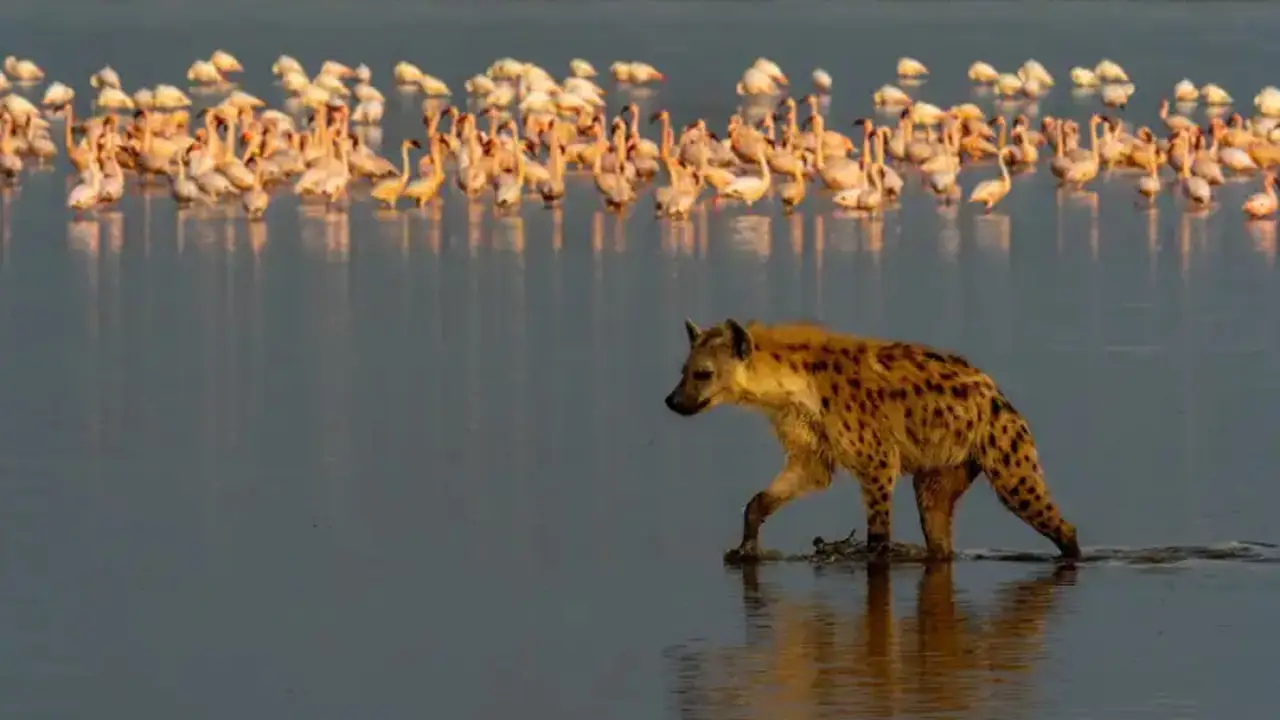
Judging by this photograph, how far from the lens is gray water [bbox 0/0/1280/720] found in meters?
11.5

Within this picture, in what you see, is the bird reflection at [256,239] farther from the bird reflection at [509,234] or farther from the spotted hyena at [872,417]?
the spotted hyena at [872,417]

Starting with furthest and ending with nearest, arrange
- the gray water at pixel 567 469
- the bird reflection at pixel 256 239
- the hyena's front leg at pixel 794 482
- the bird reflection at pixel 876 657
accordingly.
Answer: the bird reflection at pixel 256 239
the hyena's front leg at pixel 794 482
the gray water at pixel 567 469
the bird reflection at pixel 876 657

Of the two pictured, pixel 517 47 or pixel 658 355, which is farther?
pixel 517 47

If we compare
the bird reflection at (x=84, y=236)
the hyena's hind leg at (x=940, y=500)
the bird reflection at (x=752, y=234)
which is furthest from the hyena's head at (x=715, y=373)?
the bird reflection at (x=84, y=236)

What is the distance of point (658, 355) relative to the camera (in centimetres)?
2145

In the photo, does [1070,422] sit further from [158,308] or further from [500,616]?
[158,308]

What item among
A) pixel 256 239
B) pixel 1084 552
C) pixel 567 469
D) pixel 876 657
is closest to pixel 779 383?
pixel 1084 552

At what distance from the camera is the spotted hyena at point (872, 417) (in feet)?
43.9

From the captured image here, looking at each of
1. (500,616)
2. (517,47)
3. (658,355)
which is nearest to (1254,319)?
(658,355)

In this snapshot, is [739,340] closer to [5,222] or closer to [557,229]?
[557,229]

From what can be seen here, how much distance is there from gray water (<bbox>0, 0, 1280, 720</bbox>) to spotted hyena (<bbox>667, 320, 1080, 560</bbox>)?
0.98 ft

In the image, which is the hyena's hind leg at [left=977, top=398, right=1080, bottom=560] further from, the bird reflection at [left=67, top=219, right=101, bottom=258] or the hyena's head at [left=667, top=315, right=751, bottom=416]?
the bird reflection at [left=67, top=219, right=101, bottom=258]

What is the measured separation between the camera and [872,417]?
43.9 ft

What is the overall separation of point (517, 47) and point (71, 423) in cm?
6215
